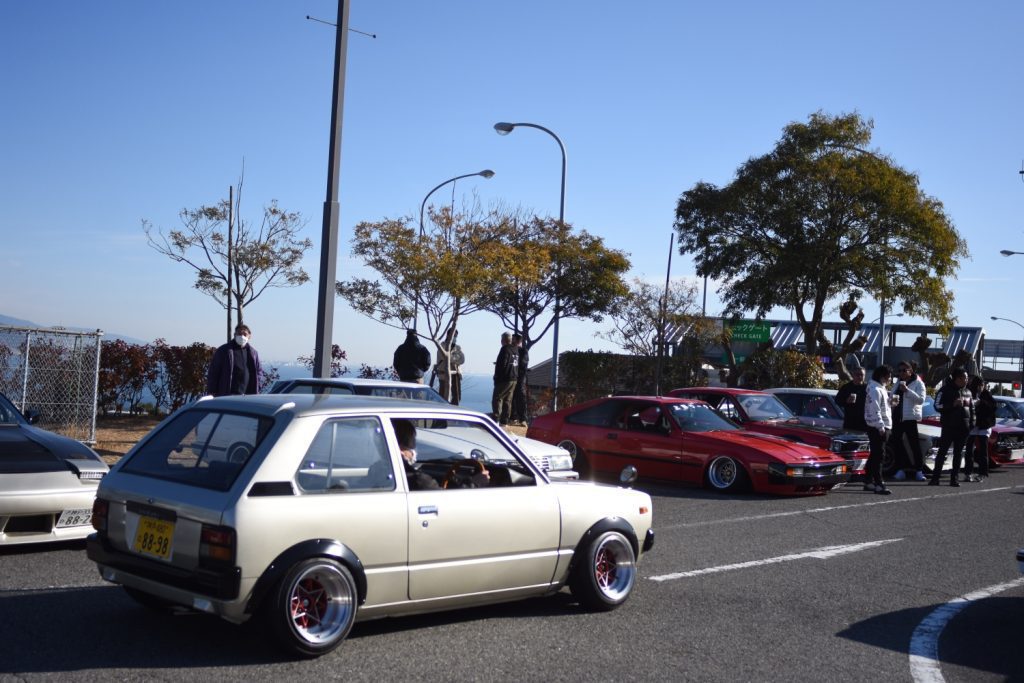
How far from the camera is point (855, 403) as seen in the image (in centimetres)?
1538

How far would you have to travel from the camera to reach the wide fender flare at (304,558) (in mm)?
4840

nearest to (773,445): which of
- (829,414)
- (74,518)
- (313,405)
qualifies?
(829,414)

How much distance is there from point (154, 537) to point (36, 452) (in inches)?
130

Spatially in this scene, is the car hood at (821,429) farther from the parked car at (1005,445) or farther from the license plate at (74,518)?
the license plate at (74,518)

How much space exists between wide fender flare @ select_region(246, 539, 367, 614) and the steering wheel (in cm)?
112

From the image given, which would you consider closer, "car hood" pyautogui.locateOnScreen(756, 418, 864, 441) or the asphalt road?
the asphalt road

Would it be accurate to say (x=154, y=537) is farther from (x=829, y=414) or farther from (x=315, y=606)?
(x=829, y=414)

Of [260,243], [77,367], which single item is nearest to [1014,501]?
[77,367]

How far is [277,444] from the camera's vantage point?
511 centimetres

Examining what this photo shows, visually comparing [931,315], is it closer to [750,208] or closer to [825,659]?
[750,208]

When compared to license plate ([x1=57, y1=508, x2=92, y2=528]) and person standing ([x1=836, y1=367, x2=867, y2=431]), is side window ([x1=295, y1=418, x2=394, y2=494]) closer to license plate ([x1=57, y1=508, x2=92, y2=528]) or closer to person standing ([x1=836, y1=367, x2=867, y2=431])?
license plate ([x1=57, y1=508, x2=92, y2=528])

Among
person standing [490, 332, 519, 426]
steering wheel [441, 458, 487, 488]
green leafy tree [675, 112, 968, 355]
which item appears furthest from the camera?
green leafy tree [675, 112, 968, 355]

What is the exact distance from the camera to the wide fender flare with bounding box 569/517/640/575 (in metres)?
6.32

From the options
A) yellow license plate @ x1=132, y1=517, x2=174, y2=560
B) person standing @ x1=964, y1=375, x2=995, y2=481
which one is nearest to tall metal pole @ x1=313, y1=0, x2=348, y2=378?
yellow license plate @ x1=132, y1=517, x2=174, y2=560
